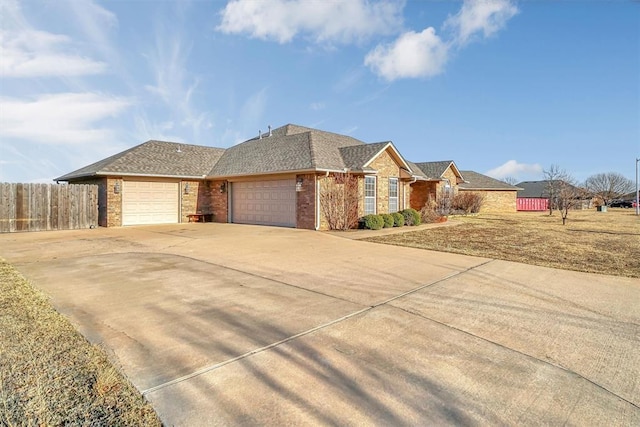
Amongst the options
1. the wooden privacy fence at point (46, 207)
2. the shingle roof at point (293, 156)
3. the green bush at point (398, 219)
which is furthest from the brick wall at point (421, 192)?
the wooden privacy fence at point (46, 207)

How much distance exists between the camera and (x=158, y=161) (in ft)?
63.8

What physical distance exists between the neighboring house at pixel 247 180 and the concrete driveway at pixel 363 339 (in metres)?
9.27

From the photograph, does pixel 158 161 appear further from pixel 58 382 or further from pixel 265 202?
pixel 58 382

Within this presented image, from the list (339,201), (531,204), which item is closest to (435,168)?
(339,201)

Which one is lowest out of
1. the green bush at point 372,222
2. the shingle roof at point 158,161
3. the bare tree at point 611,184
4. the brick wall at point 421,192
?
the green bush at point 372,222

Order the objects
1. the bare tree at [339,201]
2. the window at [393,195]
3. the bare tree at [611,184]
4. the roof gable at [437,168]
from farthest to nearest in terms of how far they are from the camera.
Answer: the bare tree at [611,184], the roof gable at [437,168], the window at [393,195], the bare tree at [339,201]

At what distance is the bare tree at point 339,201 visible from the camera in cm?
1597

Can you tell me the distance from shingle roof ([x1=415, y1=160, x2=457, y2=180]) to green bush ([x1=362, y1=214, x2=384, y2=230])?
1257 centimetres

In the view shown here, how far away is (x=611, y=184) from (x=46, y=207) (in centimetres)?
8616

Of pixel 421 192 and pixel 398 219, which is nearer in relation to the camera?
pixel 398 219

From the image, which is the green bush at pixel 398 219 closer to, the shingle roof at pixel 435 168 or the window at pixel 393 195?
the window at pixel 393 195

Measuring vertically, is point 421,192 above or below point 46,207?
above

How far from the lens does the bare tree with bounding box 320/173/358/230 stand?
1597 cm

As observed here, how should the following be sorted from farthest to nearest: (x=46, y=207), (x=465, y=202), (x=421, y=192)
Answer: (x=465, y=202) → (x=421, y=192) → (x=46, y=207)
